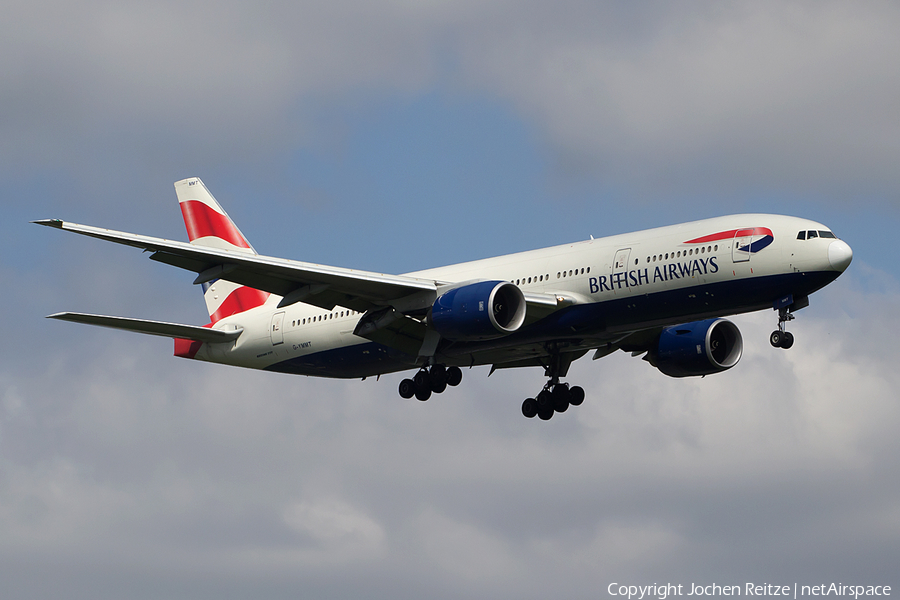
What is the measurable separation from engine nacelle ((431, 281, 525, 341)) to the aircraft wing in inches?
59.9

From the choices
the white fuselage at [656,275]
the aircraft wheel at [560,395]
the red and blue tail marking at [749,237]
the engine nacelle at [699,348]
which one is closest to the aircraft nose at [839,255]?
the white fuselage at [656,275]

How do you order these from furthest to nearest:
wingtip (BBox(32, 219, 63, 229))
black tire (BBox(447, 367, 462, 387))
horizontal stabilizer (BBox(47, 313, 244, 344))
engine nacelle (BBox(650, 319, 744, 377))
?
engine nacelle (BBox(650, 319, 744, 377)), black tire (BBox(447, 367, 462, 387)), horizontal stabilizer (BBox(47, 313, 244, 344)), wingtip (BBox(32, 219, 63, 229))

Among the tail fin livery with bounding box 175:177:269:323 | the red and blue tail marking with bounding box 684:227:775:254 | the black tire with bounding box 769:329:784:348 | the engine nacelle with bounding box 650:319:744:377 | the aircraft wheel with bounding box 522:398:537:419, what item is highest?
the tail fin livery with bounding box 175:177:269:323

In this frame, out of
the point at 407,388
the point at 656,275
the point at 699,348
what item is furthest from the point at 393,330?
the point at 699,348

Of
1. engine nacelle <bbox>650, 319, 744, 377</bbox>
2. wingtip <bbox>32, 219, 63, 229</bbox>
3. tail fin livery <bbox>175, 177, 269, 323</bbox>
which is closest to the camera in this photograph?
wingtip <bbox>32, 219, 63, 229</bbox>

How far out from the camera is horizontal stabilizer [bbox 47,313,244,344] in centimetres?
4175

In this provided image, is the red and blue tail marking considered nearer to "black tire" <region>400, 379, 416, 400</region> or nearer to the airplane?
the airplane

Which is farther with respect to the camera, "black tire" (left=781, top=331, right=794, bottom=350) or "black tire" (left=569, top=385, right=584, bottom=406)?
"black tire" (left=569, top=385, right=584, bottom=406)

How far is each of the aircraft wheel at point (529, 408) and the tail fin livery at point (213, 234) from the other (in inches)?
454

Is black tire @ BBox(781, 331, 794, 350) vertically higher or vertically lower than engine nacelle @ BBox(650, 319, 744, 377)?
lower

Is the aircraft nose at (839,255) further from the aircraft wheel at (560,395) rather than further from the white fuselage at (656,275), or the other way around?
the aircraft wheel at (560,395)

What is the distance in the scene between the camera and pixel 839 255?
122 ft

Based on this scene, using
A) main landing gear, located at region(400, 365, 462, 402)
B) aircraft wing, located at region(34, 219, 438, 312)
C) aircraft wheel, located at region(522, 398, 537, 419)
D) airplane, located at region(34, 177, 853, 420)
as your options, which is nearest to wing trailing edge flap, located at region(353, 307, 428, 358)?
airplane, located at region(34, 177, 853, 420)

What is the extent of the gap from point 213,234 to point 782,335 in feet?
84.9
